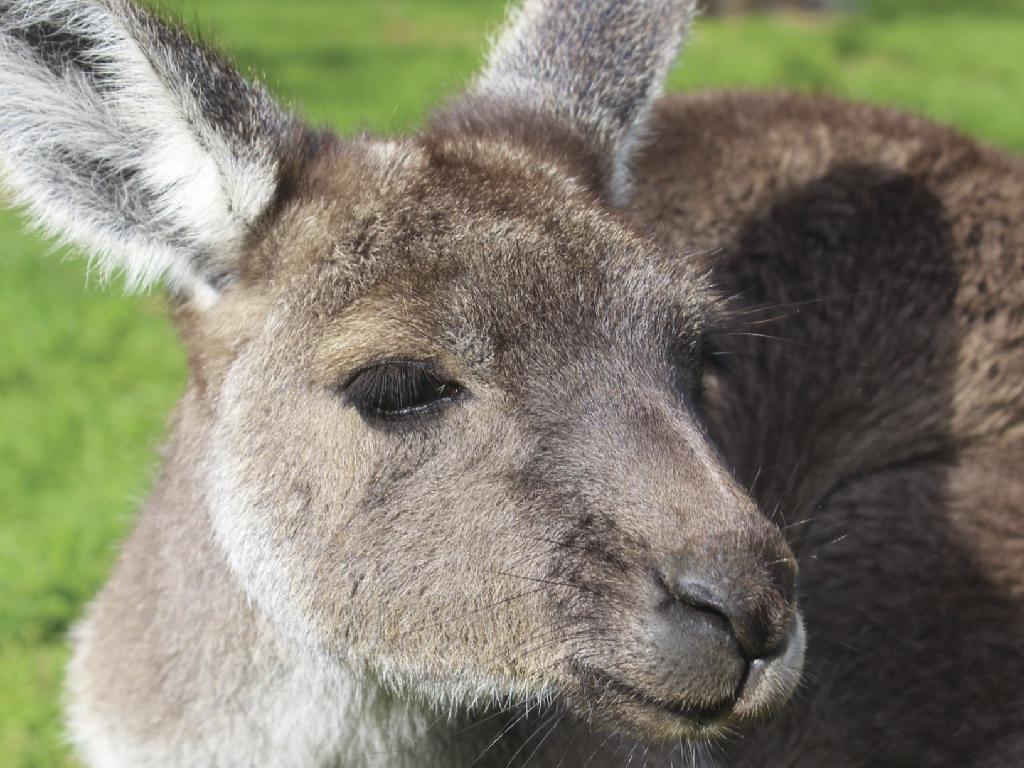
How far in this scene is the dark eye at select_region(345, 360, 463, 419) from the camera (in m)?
3.65

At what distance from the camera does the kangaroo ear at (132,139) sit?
3758 mm

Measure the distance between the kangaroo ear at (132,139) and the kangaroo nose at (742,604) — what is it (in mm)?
1661

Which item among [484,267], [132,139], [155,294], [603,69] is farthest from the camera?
[155,294]

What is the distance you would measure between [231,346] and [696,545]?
1521 mm

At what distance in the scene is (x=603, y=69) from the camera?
4.86 metres

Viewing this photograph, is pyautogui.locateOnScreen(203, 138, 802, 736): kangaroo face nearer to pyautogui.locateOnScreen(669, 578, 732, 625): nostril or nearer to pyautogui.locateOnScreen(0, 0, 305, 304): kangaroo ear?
pyautogui.locateOnScreen(669, 578, 732, 625): nostril

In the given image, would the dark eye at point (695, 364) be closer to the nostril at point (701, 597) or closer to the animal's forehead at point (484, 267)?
the animal's forehead at point (484, 267)

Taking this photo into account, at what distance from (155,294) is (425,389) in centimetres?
197

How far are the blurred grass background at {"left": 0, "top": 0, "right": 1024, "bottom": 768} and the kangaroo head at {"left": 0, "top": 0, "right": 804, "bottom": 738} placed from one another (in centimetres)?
51

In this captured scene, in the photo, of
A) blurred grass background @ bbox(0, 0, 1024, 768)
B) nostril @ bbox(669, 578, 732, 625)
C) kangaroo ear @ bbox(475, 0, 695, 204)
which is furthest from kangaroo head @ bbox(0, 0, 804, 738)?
kangaroo ear @ bbox(475, 0, 695, 204)

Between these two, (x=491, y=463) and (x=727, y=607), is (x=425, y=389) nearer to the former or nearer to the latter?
(x=491, y=463)

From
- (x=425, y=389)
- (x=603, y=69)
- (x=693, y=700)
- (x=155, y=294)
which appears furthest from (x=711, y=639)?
(x=155, y=294)

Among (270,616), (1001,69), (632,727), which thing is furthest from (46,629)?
(1001,69)

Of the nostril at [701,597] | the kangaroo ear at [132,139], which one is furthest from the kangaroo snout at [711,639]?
the kangaroo ear at [132,139]
